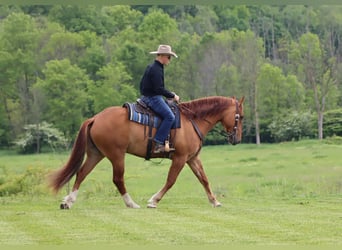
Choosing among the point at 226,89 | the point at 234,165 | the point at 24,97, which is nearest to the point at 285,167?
the point at 234,165

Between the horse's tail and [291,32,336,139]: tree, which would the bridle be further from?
[291,32,336,139]: tree

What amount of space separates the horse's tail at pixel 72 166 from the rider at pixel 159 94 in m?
1.08

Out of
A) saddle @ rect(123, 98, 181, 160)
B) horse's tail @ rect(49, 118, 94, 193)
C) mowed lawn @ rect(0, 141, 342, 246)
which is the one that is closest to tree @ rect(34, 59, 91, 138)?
mowed lawn @ rect(0, 141, 342, 246)

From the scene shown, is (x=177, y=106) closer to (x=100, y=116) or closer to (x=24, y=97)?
(x=100, y=116)

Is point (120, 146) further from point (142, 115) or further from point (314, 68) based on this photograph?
point (314, 68)

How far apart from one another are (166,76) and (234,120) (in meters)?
35.4

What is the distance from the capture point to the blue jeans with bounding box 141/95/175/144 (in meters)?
12.4

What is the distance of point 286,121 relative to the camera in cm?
4825

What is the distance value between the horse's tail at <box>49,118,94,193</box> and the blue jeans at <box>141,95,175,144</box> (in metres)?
1.09

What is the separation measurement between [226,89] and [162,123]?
39518mm

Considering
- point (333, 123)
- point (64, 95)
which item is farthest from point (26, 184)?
point (333, 123)

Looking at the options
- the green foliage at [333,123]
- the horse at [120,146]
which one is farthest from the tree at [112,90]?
the horse at [120,146]

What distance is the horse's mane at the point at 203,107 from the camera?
1302 centimetres

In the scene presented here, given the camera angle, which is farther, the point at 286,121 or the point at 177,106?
the point at 286,121
